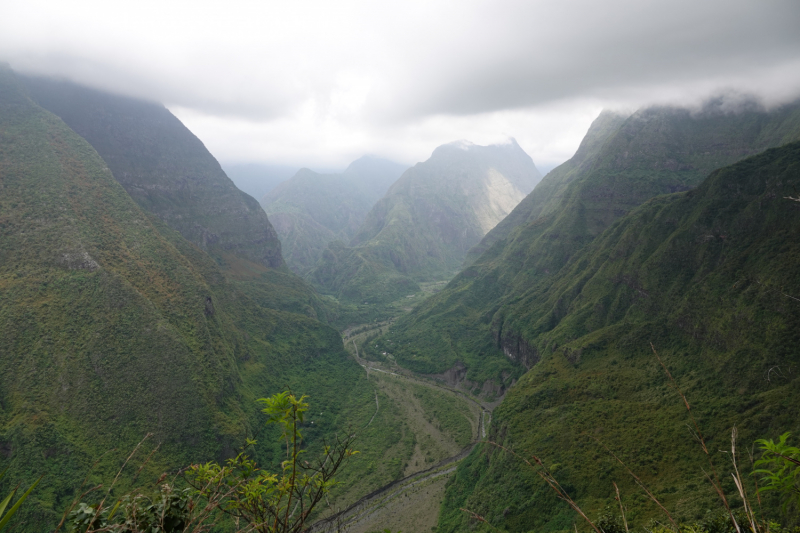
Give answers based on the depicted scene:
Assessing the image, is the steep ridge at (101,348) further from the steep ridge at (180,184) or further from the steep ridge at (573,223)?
the steep ridge at (573,223)

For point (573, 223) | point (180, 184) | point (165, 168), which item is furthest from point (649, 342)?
point (165, 168)

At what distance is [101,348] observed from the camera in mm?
62625

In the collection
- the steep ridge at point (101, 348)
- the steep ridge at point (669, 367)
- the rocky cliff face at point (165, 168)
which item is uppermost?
the rocky cliff face at point (165, 168)

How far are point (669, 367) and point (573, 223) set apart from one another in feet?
237

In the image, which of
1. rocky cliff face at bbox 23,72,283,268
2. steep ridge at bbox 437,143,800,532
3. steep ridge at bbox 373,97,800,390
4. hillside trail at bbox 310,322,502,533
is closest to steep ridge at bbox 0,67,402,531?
hillside trail at bbox 310,322,502,533

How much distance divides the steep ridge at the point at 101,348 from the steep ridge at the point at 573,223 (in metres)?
32.5

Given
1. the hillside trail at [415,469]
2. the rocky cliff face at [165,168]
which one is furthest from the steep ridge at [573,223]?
the rocky cliff face at [165,168]

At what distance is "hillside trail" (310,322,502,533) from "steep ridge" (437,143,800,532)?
194 inches

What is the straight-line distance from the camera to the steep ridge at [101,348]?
→ 177 ft

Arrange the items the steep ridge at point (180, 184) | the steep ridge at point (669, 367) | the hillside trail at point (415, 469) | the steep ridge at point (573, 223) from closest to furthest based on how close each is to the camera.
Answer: the steep ridge at point (669, 367) < the hillside trail at point (415, 469) < the steep ridge at point (573, 223) < the steep ridge at point (180, 184)

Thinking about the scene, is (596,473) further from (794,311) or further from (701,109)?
(701,109)

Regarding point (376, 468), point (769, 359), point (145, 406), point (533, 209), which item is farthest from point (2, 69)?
point (533, 209)

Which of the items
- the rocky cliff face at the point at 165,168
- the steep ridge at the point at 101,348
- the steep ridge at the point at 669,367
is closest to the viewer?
the steep ridge at the point at 669,367

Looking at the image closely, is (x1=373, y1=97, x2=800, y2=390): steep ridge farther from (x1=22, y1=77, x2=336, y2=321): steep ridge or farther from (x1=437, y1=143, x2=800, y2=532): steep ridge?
(x1=22, y1=77, x2=336, y2=321): steep ridge
